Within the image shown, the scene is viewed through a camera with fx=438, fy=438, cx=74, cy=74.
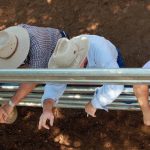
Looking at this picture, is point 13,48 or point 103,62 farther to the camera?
point 13,48

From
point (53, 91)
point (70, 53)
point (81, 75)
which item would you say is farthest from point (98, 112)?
point (81, 75)

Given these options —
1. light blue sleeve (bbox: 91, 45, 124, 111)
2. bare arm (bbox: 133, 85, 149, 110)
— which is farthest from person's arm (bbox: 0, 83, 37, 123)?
bare arm (bbox: 133, 85, 149, 110)

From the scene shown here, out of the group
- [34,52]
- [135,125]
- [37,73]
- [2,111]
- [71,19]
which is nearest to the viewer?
[37,73]

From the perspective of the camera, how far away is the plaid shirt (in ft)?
9.70

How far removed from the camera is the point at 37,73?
1.95 metres

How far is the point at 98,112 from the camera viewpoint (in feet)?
12.4

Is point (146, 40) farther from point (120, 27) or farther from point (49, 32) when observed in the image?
point (49, 32)

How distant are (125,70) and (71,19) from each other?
8.60 feet

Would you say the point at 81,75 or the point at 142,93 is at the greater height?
the point at 81,75

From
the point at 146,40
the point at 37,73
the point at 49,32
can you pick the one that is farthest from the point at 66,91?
the point at 37,73

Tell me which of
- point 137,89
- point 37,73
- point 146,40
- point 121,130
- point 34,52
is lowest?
point 121,130

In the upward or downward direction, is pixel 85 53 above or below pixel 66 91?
above

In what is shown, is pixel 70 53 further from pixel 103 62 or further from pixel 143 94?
pixel 143 94

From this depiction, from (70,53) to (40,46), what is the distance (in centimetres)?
36
